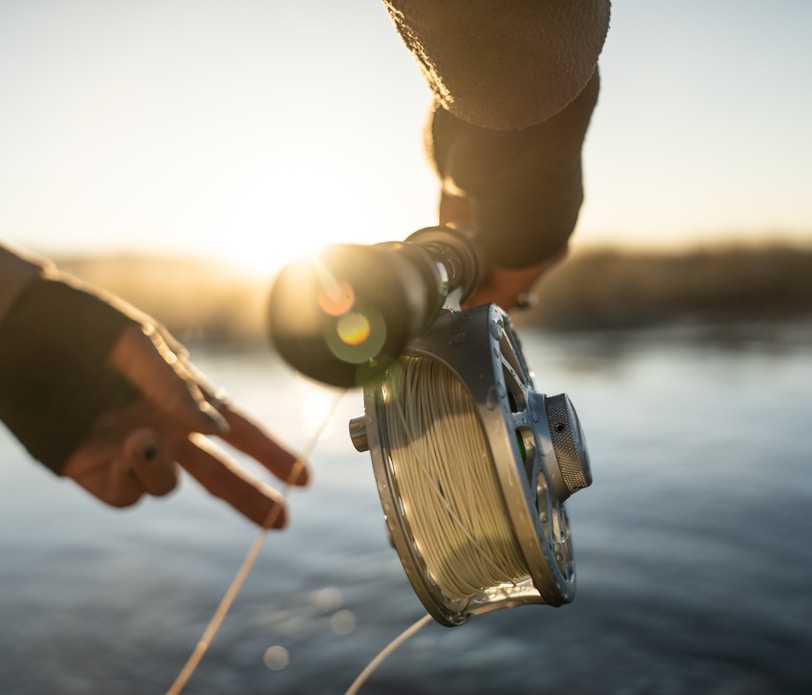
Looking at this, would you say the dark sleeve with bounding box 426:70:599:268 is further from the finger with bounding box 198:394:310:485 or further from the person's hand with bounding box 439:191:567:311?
the finger with bounding box 198:394:310:485

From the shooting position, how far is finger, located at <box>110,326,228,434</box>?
1305 mm

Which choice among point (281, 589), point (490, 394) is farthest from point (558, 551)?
point (281, 589)

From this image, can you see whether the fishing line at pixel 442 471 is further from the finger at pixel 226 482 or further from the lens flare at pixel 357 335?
the finger at pixel 226 482

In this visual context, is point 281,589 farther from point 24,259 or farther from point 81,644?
point 24,259

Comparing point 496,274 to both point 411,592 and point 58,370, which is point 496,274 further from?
point 411,592

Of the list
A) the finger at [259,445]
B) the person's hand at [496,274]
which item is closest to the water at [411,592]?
the finger at [259,445]

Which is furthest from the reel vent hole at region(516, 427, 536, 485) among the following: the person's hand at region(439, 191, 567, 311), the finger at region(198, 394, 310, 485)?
the finger at region(198, 394, 310, 485)

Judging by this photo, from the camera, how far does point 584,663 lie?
3115 millimetres

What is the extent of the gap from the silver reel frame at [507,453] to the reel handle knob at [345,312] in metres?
0.21

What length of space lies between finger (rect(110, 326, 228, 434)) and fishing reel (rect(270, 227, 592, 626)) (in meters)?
0.42

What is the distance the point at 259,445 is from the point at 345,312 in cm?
132

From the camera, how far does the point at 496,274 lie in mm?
1494

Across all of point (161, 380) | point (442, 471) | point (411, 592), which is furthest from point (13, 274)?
point (411, 592)

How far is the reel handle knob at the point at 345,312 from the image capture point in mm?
555
